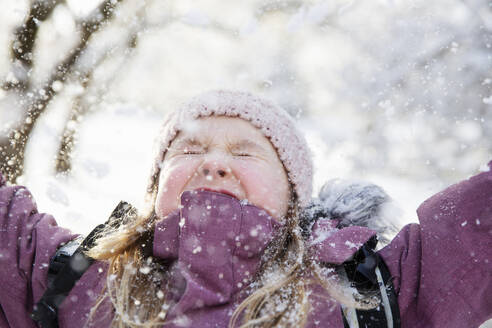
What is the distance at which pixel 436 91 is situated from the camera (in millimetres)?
4414

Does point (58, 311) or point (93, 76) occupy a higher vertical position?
point (93, 76)

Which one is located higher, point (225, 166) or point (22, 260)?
point (225, 166)

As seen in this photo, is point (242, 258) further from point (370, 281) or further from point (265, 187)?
point (370, 281)

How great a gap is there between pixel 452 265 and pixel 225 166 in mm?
901

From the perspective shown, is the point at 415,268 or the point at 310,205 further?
the point at 310,205

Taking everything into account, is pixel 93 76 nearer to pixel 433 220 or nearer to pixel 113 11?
pixel 113 11

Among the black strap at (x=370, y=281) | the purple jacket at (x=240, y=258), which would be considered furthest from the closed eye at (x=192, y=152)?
the black strap at (x=370, y=281)

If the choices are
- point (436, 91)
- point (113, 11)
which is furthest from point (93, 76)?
point (436, 91)

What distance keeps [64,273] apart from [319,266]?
3.17 ft

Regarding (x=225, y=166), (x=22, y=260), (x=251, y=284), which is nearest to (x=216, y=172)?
(x=225, y=166)

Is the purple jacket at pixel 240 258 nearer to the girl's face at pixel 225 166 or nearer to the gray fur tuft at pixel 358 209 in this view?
the girl's face at pixel 225 166

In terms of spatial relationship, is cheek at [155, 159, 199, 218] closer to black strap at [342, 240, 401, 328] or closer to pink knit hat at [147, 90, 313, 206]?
pink knit hat at [147, 90, 313, 206]

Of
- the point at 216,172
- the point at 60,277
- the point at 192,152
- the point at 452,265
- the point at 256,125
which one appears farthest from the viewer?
the point at 256,125

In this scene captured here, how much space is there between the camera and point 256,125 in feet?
5.60
